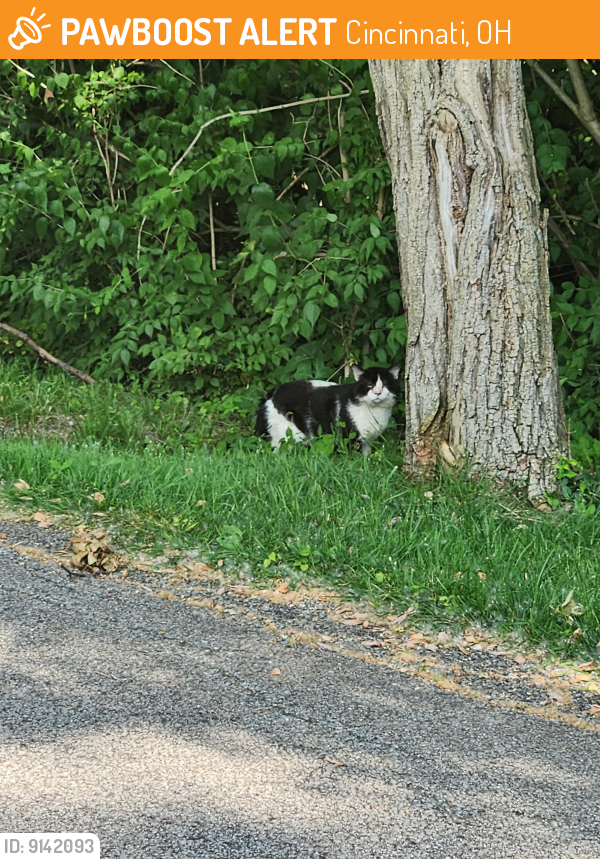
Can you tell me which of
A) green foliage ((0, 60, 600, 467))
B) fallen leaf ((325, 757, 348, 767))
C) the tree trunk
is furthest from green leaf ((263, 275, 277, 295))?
fallen leaf ((325, 757, 348, 767))

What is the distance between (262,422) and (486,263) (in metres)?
2.36

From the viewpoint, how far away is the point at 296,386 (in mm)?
6594

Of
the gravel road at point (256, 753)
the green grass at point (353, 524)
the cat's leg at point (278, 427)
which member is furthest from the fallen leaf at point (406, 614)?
the cat's leg at point (278, 427)

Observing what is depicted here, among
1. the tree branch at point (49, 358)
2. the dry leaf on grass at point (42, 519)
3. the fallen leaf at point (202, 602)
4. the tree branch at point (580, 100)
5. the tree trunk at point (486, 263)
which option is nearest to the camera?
the fallen leaf at point (202, 602)

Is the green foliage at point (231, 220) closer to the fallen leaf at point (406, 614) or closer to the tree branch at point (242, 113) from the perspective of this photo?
the tree branch at point (242, 113)

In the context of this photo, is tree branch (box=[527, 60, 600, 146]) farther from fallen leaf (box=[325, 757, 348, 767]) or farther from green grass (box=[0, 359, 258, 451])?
fallen leaf (box=[325, 757, 348, 767])

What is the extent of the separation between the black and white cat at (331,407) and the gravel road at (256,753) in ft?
9.48

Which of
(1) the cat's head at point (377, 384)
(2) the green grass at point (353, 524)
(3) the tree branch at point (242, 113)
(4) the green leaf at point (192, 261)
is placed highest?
(3) the tree branch at point (242, 113)

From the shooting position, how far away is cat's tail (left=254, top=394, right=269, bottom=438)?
661cm

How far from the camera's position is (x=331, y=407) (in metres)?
6.45

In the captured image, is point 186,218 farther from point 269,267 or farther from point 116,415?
point 116,415

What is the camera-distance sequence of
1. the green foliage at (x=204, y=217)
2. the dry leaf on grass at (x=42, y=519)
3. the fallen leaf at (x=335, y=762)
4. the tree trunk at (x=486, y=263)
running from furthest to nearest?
1. the green foliage at (x=204, y=217)
2. the tree trunk at (x=486, y=263)
3. the dry leaf on grass at (x=42, y=519)
4. the fallen leaf at (x=335, y=762)

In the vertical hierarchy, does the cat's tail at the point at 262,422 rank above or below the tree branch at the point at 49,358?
below

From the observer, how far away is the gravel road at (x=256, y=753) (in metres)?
2.30
